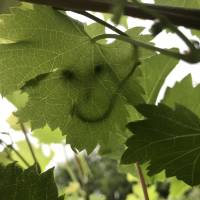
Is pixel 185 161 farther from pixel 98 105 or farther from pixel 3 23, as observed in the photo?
→ pixel 3 23

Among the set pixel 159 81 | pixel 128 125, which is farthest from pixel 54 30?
pixel 159 81

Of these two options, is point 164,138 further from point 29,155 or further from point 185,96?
point 29,155

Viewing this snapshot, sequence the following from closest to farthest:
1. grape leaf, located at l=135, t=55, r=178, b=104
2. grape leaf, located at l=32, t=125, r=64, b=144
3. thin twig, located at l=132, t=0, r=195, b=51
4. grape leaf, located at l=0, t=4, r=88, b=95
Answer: thin twig, located at l=132, t=0, r=195, b=51 → grape leaf, located at l=0, t=4, r=88, b=95 → grape leaf, located at l=135, t=55, r=178, b=104 → grape leaf, located at l=32, t=125, r=64, b=144

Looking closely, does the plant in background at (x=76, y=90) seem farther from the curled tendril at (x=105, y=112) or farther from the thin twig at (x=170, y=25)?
the thin twig at (x=170, y=25)

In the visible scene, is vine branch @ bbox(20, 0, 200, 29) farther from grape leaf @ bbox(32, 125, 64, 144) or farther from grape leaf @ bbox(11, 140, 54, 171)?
grape leaf @ bbox(11, 140, 54, 171)

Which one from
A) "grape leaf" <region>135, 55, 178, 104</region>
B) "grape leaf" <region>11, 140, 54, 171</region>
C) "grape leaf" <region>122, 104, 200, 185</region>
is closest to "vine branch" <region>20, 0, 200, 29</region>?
"grape leaf" <region>122, 104, 200, 185</region>

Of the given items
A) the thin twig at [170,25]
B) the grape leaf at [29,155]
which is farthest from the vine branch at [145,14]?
the grape leaf at [29,155]

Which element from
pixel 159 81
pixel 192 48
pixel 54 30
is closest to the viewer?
pixel 192 48
